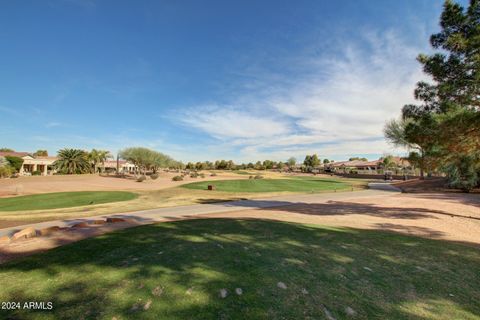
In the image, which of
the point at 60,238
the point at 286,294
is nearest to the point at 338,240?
the point at 286,294

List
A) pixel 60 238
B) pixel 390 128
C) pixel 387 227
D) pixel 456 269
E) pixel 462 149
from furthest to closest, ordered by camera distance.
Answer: pixel 390 128 → pixel 462 149 → pixel 387 227 → pixel 60 238 → pixel 456 269

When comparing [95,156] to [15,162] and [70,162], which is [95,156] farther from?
[15,162]

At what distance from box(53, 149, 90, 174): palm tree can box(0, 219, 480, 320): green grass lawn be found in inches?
2735

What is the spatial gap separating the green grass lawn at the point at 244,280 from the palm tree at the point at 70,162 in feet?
228

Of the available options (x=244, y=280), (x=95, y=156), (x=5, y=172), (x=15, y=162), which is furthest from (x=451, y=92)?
(x=95, y=156)

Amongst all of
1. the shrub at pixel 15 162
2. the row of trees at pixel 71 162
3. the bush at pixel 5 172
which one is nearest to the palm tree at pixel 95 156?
the row of trees at pixel 71 162

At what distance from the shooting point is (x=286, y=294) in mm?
3771

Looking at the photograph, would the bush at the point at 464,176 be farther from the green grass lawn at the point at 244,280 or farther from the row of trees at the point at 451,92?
the green grass lawn at the point at 244,280

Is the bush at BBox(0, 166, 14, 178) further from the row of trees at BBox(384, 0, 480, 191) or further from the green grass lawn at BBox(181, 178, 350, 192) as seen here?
the row of trees at BBox(384, 0, 480, 191)

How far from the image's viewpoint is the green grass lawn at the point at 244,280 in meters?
3.33

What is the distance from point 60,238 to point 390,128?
4572 centimetres

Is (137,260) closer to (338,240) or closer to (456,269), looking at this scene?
(338,240)

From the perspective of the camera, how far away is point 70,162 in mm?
63062

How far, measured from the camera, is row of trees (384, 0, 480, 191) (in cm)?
939
